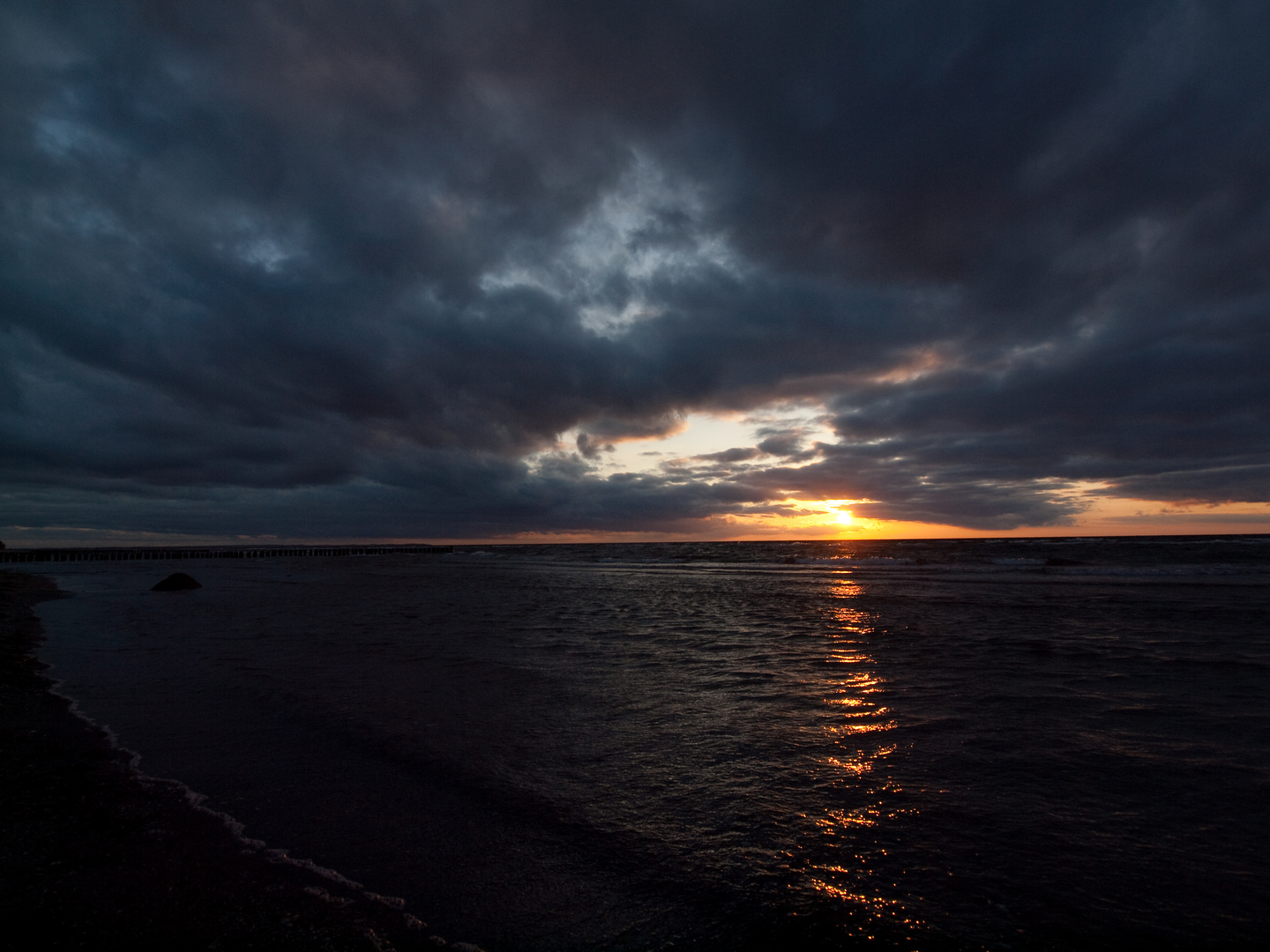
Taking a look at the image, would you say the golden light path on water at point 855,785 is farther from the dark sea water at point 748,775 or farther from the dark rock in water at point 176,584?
the dark rock in water at point 176,584

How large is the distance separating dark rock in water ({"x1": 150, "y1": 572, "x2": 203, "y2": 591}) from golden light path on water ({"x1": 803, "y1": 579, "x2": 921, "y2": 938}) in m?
34.6

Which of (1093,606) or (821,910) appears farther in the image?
(1093,606)

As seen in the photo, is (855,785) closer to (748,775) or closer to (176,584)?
(748,775)

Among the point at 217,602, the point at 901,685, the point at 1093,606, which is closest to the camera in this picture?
the point at 901,685

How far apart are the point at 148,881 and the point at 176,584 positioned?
35.7 meters

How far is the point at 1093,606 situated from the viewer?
63.3 feet

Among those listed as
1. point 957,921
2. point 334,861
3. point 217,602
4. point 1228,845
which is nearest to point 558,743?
point 334,861

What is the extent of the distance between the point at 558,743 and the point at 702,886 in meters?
3.09

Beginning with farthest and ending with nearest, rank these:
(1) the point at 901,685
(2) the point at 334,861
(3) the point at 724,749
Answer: (1) the point at 901,685
(3) the point at 724,749
(2) the point at 334,861

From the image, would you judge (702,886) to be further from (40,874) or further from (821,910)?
(40,874)

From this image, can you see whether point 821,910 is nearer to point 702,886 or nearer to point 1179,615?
point 702,886

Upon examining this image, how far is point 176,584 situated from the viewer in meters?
32.1

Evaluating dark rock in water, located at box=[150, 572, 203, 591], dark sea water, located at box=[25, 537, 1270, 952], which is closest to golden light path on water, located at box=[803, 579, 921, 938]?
dark sea water, located at box=[25, 537, 1270, 952]

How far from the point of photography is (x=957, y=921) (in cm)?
338
